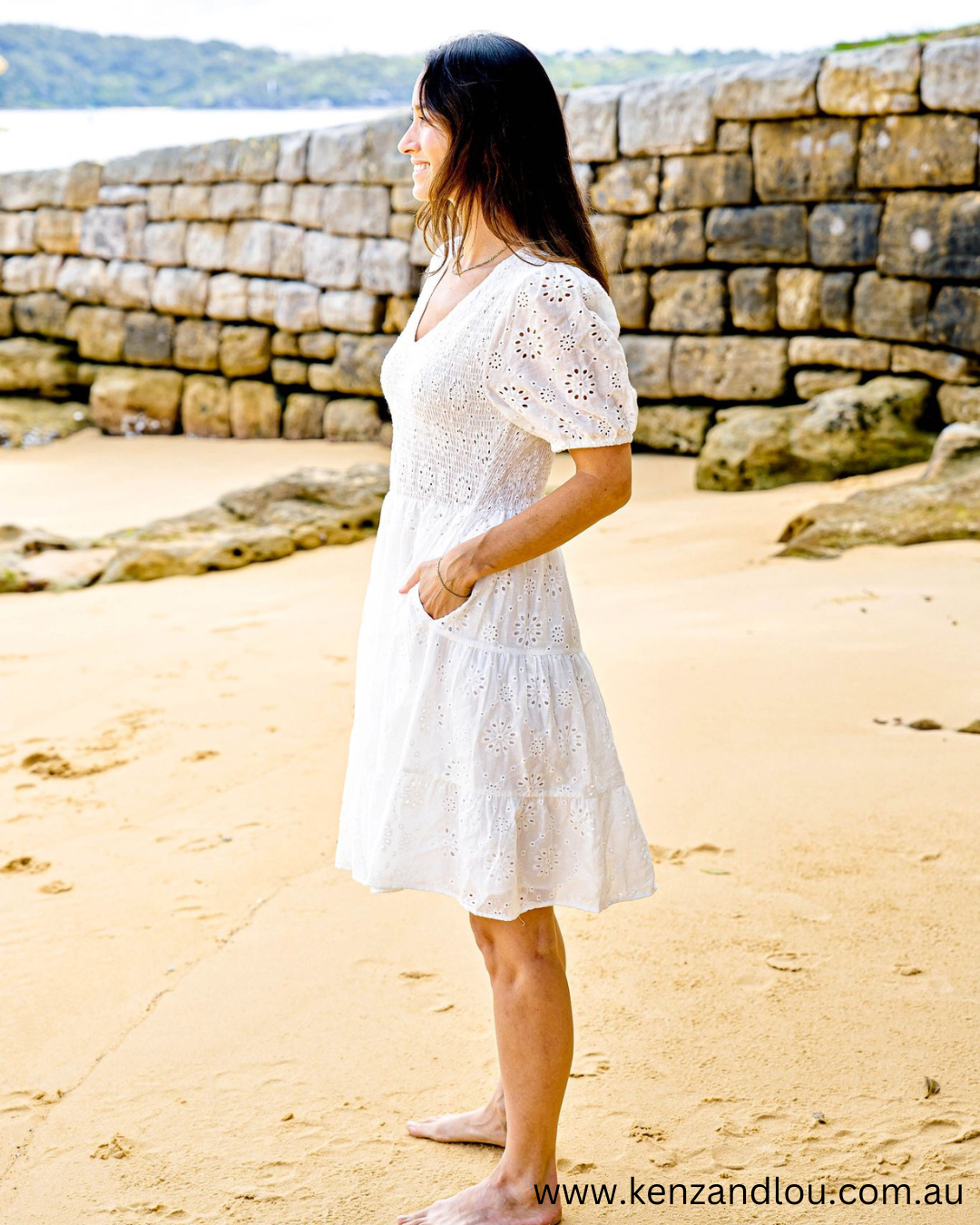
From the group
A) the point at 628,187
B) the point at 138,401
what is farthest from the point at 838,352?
the point at 138,401

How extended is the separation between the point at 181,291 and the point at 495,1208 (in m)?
10.2

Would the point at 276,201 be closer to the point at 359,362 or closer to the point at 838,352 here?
the point at 359,362

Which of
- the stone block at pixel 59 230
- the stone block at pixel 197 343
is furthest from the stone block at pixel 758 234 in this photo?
the stone block at pixel 59 230

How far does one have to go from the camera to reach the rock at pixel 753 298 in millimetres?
7934

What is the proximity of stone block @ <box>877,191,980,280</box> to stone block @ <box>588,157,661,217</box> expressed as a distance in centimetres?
162

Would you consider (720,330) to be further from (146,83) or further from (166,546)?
→ (146,83)

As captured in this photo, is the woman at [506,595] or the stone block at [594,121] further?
the stone block at [594,121]

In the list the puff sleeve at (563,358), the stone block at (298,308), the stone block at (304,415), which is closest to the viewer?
the puff sleeve at (563,358)

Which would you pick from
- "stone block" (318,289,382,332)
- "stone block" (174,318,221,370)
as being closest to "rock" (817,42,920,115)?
"stone block" (318,289,382,332)

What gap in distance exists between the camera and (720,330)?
8227mm

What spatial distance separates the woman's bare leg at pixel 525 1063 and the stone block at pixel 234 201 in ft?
31.5

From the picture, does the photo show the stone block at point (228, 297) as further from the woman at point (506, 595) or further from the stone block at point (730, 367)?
the woman at point (506, 595)

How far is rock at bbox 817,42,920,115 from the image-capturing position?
7.09 meters

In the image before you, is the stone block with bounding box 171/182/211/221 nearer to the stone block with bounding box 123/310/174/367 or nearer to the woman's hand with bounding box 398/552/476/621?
the stone block with bounding box 123/310/174/367
